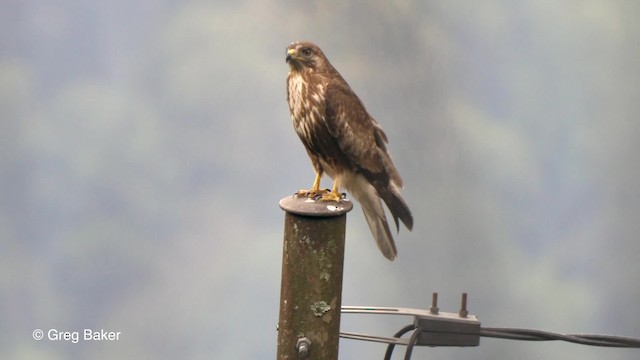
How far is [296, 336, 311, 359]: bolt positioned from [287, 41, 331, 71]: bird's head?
178 cm

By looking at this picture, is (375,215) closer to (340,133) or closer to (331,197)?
(340,133)

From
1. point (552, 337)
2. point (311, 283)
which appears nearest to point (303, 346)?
point (311, 283)

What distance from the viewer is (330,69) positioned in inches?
162

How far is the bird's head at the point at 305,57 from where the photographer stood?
4062 mm

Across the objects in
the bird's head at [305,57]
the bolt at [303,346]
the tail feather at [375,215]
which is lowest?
the bolt at [303,346]

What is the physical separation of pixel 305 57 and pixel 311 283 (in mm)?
1742

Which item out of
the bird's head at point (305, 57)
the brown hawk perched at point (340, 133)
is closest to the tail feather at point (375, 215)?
the brown hawk perched at point (340, 133)

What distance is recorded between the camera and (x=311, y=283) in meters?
2.59

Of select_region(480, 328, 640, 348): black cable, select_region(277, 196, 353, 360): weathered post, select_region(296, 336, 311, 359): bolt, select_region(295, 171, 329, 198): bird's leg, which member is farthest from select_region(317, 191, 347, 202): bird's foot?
select_region(480, 328, 640, 348): black cable

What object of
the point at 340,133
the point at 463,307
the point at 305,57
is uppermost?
the point at 305,57

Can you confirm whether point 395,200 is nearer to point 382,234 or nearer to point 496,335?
point 382,234

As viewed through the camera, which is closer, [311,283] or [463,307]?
[311,283]

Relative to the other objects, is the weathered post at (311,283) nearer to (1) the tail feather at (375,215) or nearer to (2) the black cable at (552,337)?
(2) the black cable at (552,337)

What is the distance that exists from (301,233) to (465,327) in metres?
0.66
